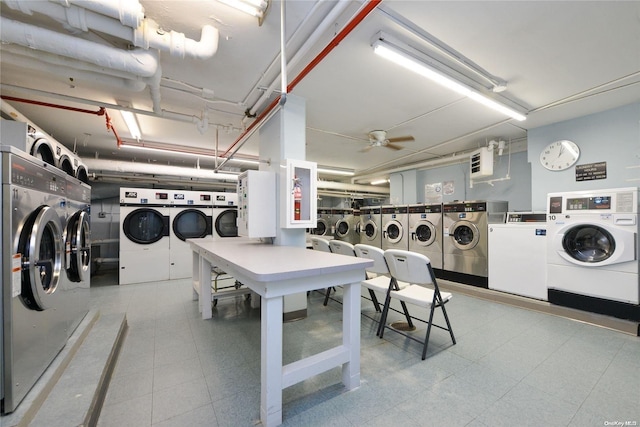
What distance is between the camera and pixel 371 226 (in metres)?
6.68

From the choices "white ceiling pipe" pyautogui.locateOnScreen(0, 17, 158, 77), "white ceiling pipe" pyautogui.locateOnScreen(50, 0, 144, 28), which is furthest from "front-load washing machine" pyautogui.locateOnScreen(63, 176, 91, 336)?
"white ceiling pipe" pyautogui.locateOnScreen(50, 0, 144, 28)

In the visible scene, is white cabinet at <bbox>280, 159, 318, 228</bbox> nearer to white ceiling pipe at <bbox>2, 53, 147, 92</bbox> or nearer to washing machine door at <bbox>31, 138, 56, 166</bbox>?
white ceiling pipe at <bbox>2, 53, 147, 92</bbox>

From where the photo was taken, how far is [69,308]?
6.22 feet

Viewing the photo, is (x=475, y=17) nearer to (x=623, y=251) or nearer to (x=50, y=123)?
(x=623, y=251)

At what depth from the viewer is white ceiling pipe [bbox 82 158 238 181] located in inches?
178

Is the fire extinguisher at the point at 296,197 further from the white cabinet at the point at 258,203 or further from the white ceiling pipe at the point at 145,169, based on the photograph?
the white ceiling pipe at the point at 145,169

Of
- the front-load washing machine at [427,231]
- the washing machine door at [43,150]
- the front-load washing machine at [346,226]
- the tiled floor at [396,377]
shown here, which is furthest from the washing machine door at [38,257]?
the front-load washing machine at [346,226]

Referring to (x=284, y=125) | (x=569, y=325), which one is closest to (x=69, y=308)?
(x=284, y=125)

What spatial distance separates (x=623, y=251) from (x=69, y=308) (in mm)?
5458

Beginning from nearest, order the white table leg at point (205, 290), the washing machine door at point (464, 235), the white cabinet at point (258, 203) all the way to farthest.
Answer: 1. the white cabinet at point (258, 203)
2. the white table leg at point (205, 290)
3. the washing machine door at point (464, 235)

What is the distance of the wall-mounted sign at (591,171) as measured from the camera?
3256 mm

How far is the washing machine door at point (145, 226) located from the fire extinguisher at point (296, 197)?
369 centimetres

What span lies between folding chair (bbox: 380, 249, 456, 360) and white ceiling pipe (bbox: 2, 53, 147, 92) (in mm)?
2836

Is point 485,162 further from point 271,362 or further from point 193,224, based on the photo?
point 193,224
